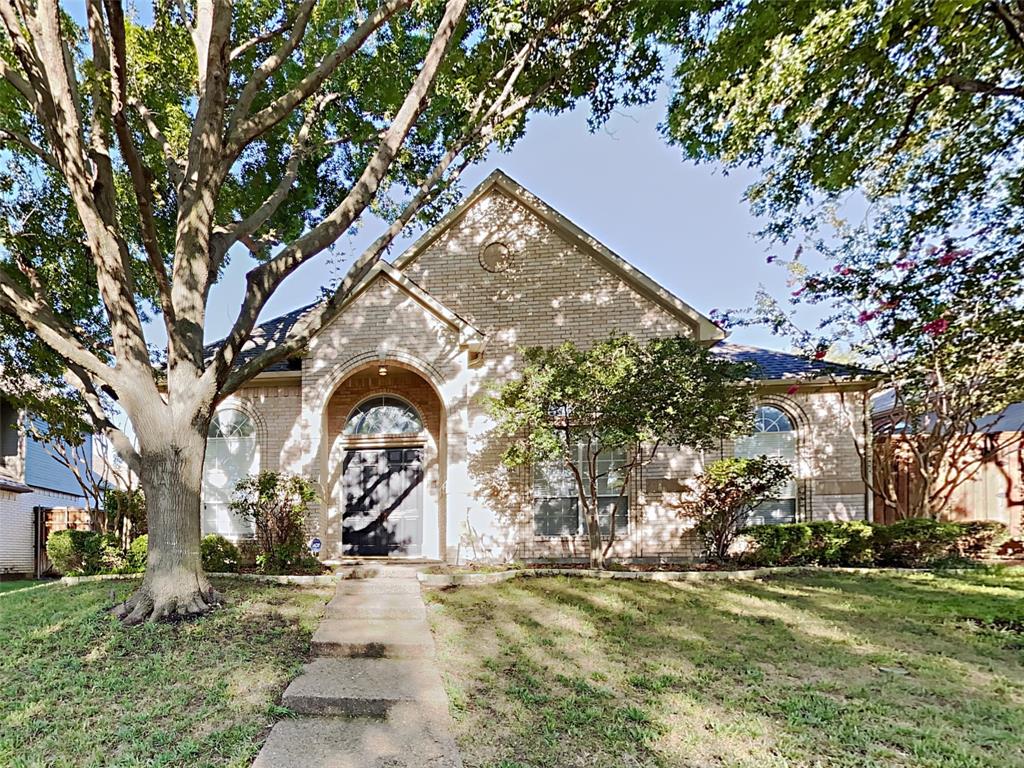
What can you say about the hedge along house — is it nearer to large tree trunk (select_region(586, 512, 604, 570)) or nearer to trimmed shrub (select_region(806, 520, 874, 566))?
trimmed shrub (select_region(806, 520, 874, 566))

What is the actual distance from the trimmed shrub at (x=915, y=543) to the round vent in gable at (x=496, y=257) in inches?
343

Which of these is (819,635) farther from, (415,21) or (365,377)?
(415,21)

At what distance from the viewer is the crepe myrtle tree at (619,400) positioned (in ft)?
25.8

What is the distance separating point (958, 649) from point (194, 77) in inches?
518

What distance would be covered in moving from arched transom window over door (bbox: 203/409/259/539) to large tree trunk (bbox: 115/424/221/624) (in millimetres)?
4823

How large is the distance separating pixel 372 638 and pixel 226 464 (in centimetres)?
690

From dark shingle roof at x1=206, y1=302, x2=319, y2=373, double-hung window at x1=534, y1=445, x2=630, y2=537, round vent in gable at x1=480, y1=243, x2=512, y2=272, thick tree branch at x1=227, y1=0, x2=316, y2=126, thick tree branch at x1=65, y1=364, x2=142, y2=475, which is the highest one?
thick tree branch at x1=227, y1=0, x2=316, y2=126

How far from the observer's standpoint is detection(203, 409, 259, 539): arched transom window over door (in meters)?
10.4

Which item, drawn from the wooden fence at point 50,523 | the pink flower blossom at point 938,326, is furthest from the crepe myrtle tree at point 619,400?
the wooden fence at point 50,523

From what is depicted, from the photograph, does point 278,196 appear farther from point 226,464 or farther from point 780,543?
point 780,543

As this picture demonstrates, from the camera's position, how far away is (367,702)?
401 centimetres

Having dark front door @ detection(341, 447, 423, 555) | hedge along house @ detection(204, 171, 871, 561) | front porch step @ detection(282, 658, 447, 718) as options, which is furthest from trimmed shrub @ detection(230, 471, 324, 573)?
front porch step @ detection(282, 658, 447, 718)

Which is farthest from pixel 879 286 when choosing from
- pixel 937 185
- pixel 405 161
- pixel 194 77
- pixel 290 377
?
pixel 194 77

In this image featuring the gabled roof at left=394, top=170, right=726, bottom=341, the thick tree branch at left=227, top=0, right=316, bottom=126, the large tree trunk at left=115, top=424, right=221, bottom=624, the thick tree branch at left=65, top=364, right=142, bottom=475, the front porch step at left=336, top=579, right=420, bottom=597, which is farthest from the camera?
the gabled roof at left=394, top=170, right=726, bottom=341
